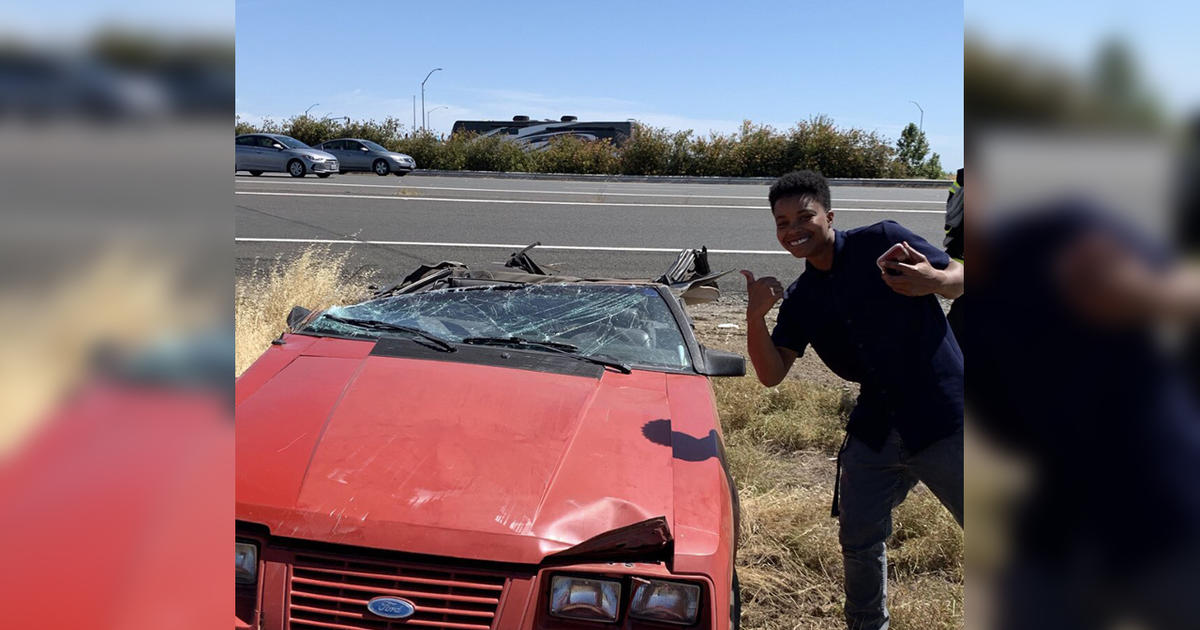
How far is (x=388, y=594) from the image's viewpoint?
2.21 m

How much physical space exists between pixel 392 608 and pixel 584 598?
48 centimetres

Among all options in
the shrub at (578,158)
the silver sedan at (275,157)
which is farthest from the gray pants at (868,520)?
the shrub at (578,158)

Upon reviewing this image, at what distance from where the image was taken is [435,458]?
256 cm

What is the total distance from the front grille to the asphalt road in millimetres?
8085

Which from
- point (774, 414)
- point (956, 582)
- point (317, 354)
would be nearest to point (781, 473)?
point (774, 414)

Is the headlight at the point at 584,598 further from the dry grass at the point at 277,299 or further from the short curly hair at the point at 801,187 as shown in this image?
the dry grass at the point at 277,299

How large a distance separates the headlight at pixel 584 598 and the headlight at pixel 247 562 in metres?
0.77

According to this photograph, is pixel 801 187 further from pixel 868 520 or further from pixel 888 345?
pixel 868 520

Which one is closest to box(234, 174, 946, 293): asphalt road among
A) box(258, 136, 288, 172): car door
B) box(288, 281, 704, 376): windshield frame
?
box(258, 136, 288, 172): car door

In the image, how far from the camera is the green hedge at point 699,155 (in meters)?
29.6

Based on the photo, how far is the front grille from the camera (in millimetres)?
2193

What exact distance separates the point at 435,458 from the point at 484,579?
45 cm
